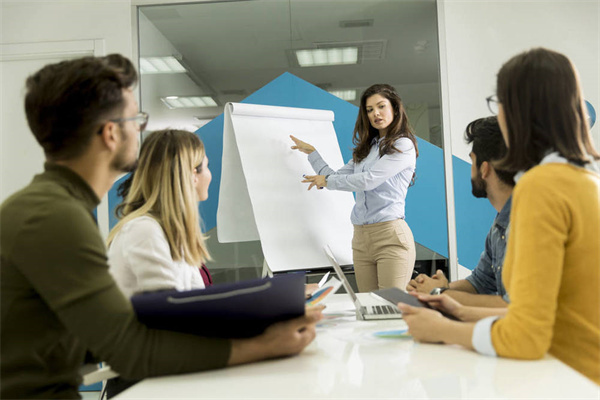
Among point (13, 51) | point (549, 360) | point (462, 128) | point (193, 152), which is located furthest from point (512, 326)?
point (13, 51)

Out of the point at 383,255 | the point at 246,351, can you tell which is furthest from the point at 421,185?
→ the point at 246,351

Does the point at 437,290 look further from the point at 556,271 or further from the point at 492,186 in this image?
the point at 556,271

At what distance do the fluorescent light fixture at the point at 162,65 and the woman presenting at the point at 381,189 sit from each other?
5.51 feet

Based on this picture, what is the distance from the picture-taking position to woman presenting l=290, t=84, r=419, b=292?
300cm

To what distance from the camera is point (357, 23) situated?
415cm

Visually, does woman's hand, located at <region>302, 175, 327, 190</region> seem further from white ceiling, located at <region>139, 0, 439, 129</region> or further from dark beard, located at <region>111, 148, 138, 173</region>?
dark beard, located at <region>111, 148, 138, 173</region>

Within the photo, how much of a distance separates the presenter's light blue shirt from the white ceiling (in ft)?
3.62

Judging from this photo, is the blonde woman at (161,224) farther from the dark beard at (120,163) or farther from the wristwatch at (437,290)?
the wristwatch at (437,290)

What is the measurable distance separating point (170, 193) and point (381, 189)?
1.74m

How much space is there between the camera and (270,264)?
3.01 m

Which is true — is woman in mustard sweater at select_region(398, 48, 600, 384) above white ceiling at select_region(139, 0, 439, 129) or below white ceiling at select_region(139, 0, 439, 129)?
below

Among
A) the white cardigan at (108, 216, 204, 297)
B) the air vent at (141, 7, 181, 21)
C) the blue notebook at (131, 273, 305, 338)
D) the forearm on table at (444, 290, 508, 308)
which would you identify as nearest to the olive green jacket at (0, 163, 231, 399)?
the blue notebook at (131, 273, 305, 338)

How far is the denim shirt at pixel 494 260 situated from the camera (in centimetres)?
163

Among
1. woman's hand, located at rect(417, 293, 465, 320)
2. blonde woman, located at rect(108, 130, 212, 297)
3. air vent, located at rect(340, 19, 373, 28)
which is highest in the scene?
air vent, located at rect(340, 19, 373, 28)
